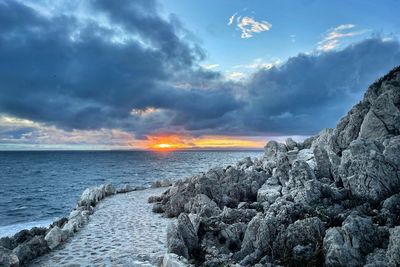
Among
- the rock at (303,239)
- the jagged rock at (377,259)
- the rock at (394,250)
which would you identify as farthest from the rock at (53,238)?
the rock at (394,250)

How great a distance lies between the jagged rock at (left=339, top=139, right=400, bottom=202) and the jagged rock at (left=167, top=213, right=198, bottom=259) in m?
9.65

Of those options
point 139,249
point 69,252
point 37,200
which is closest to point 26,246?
point 69,252

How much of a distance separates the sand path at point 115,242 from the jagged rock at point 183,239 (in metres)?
1.04

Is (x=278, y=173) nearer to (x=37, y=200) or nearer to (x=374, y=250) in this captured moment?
(x=374, y=250)

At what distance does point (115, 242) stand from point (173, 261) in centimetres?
728

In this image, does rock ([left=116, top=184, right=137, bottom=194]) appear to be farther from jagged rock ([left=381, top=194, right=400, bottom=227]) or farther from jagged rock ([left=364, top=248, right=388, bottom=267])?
jagged rock ([left=364, top=248, right=388, bottom=267])

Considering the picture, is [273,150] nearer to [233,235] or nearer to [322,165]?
[322,165]

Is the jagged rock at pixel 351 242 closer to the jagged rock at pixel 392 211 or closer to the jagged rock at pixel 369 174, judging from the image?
the jagged rock at pixel 392 211

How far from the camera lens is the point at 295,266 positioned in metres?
13.1

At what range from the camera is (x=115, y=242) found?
19.8 m

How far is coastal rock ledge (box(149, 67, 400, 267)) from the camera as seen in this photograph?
518 inches

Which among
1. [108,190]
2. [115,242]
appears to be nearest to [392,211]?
[115,242]

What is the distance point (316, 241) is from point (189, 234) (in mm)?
5841

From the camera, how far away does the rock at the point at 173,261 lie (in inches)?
531
